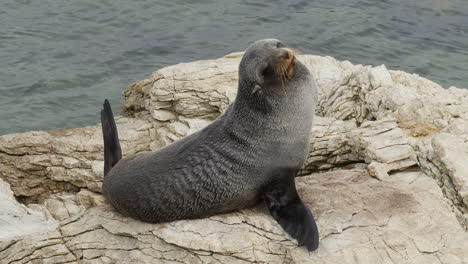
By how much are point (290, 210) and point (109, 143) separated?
2118mm

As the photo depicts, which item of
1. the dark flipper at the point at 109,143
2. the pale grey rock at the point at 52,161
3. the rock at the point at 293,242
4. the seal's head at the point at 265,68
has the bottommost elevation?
the pale grey rock at the point at 52,161

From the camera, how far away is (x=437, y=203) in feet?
20.5

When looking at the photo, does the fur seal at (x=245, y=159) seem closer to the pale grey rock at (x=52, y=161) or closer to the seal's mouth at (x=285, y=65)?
the seal's mouth at (x=285, y=65)

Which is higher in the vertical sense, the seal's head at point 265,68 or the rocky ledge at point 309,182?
the seal's head at point 265,68

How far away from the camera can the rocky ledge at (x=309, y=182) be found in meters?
5.97

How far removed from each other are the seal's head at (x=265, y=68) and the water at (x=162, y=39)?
19.5 ft

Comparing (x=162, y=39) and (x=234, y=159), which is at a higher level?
(x=234, y=159)

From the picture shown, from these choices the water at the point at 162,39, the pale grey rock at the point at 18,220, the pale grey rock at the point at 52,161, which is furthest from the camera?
the water at the point at 162,39

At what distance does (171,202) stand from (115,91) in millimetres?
6464

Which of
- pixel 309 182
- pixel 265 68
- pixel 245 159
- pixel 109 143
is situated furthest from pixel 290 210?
pixel 109 143

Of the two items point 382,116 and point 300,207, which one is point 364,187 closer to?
point 300,207

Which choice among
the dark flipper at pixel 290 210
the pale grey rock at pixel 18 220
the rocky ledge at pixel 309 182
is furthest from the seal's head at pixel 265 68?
the pale grey rock at pixel 18 220

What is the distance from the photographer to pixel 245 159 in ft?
20.9

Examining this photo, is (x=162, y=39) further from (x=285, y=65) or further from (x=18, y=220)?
(x=285, y=65)
